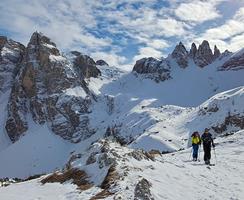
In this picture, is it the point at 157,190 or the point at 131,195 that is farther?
the point at 157,190

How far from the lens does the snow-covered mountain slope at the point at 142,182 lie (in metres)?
22.3

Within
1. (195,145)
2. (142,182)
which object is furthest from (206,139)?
(142,182)

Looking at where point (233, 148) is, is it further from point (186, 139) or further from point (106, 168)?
point (186, 139)

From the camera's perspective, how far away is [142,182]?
22125 millimetres

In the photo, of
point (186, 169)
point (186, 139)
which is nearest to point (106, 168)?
point (186, 169)

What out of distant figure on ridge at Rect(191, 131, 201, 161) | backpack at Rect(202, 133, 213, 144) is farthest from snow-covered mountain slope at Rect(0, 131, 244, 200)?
backpack at Rect(202, 133, 213, 144)

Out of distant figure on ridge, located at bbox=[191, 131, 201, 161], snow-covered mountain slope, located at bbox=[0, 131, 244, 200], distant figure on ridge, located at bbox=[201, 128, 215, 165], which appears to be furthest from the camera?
distant figure on ridge, located at bbox=[191, 131, 201, 161]

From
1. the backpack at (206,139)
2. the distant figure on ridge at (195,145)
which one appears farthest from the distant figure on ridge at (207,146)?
the distant figure on ridge at (195,145)

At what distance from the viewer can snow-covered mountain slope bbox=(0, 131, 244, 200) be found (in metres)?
22.3

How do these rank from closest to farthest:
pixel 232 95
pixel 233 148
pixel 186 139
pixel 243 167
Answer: pixel 243 167, pixel 233 148, pixel 186 139, pixel 232 95

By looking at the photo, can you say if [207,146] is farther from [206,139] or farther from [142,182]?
[142,182]

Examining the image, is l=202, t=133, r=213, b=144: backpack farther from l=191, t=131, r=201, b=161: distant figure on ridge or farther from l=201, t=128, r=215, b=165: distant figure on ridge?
l=191, t=131, r=201, b=161: distant figure on ridge

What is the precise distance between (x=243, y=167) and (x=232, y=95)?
341 ft

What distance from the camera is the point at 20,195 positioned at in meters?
24.4
